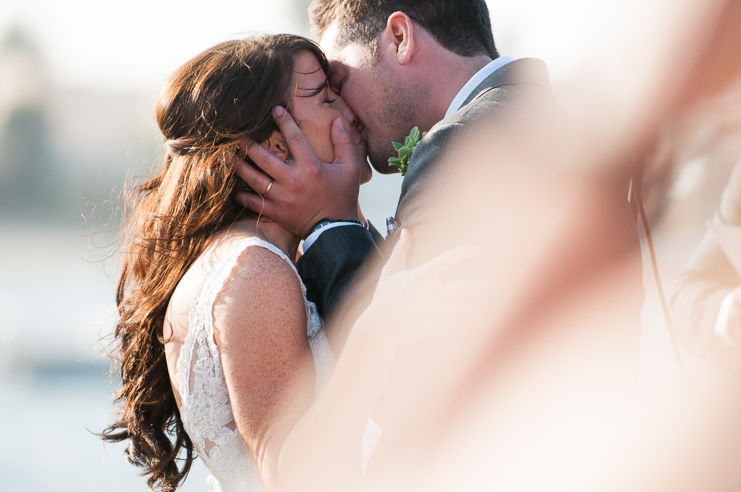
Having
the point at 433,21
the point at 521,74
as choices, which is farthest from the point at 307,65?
the point at 521,74

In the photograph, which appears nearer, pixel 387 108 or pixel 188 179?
pixel 188 179

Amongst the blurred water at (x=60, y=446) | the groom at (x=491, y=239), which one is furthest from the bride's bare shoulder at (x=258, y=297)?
the blurred water at (x=60, y=446)

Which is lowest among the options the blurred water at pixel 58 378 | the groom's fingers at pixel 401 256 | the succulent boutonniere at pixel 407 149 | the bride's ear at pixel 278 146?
the blurred water at pixel 58 378

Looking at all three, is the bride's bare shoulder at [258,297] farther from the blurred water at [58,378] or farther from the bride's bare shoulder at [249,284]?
the blurred water at [58,378]

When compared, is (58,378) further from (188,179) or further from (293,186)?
(293,186)

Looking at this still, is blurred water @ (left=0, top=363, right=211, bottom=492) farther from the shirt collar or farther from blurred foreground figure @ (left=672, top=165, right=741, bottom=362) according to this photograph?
→ blurred foreground figure @ (left=672, top=165, right=741, bottom=362)

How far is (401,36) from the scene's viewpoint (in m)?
2.39

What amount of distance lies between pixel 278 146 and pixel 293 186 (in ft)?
0.65

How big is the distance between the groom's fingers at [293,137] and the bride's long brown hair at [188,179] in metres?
0.04

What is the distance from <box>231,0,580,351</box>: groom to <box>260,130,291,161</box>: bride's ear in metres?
0.06

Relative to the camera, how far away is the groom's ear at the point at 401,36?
237 cm

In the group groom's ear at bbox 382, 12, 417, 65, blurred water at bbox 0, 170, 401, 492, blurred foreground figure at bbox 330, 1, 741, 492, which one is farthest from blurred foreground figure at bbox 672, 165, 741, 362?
blurred water at bbox 0, 170, 401, 492

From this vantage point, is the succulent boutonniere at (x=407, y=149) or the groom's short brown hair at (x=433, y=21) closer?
the succulent boutonniere at (x=407, y=149)

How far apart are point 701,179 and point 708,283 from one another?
0.30 metres
